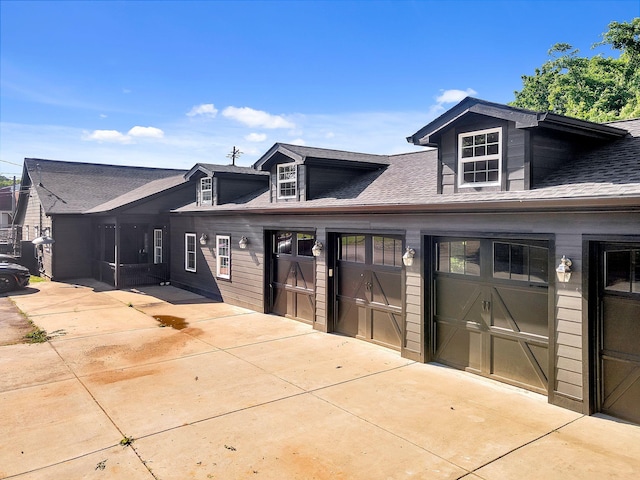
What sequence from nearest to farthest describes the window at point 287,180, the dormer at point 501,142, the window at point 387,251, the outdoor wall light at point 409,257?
the dormer at point 501,142 → the outdoor wall light at point 409,257 → the window at point 387,251 → the window at point 287,180

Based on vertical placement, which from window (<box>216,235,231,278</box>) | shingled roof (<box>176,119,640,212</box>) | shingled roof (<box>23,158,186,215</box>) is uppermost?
shingled roof (<box>23,158,186,215</box>)

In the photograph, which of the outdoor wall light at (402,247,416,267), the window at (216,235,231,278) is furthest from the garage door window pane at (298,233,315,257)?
the window at (216,235,231,278)

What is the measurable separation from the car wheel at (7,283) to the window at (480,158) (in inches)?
632

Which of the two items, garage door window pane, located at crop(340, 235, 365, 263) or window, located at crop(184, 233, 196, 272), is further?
window, located at crop(184, 233, 196, 272)

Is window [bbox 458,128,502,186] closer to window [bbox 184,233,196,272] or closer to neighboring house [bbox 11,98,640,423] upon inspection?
neighboring house [bbox 11,98,640,423]

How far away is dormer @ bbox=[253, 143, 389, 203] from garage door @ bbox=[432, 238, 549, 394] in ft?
15.8

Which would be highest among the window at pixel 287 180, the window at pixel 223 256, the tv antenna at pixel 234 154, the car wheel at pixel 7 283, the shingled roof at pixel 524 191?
the tv antenna at pixel 234 154

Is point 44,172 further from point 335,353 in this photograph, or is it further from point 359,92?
point 335,353

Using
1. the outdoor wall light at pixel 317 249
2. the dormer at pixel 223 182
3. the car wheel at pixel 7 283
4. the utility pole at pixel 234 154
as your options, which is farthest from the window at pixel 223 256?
the utility pole at pixel 234 154

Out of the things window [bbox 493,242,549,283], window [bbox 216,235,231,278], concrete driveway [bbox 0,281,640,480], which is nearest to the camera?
concrete driveway [bbox 0,281,640,480]

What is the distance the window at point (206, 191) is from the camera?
1618 cm

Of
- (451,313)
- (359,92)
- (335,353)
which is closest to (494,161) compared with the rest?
(451,313)

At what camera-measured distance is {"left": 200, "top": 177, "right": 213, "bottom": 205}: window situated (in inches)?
637

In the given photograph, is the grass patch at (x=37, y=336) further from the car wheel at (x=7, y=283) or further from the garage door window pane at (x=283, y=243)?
the car wheel at (x=7, y=283)
